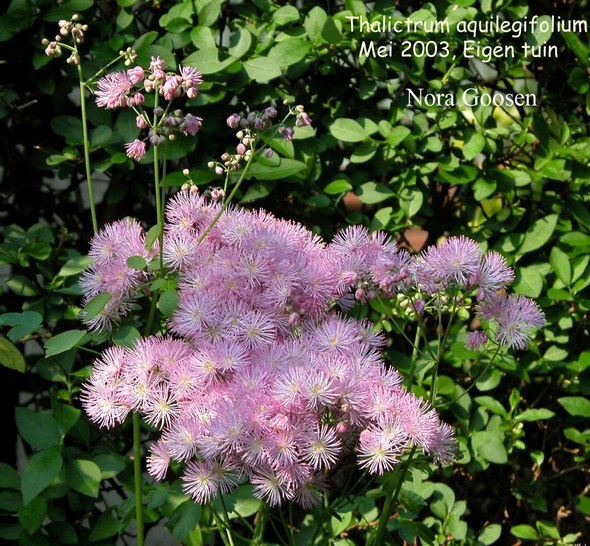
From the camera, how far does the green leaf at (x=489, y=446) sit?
89.5 inches

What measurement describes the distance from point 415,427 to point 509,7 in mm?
1286

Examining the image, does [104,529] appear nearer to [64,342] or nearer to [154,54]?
[64,342]

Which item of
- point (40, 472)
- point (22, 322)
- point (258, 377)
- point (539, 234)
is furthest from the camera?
point (539, 234)

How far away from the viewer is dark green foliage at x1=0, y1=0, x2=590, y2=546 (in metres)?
2.14

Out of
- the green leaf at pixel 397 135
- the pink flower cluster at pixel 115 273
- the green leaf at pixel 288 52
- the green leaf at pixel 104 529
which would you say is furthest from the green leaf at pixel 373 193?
the green leaf at pixel 104 529

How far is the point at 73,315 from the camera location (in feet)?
7.07

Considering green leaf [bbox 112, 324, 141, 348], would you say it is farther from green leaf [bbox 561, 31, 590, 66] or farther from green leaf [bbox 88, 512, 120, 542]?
green leaf [bbox 561, 31, 590, 66]

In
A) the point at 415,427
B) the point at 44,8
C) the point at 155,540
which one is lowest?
the point at 155,540

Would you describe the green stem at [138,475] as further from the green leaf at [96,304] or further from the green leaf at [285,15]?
the green leaf at [285,15]

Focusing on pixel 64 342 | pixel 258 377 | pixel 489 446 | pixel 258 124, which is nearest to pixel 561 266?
pixel 489 446

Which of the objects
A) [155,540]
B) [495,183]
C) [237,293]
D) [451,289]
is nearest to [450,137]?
[495,183]

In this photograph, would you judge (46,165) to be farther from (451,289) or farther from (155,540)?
(155,540)

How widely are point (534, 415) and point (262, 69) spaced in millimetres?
1055

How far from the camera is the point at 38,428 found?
2.01 metres
